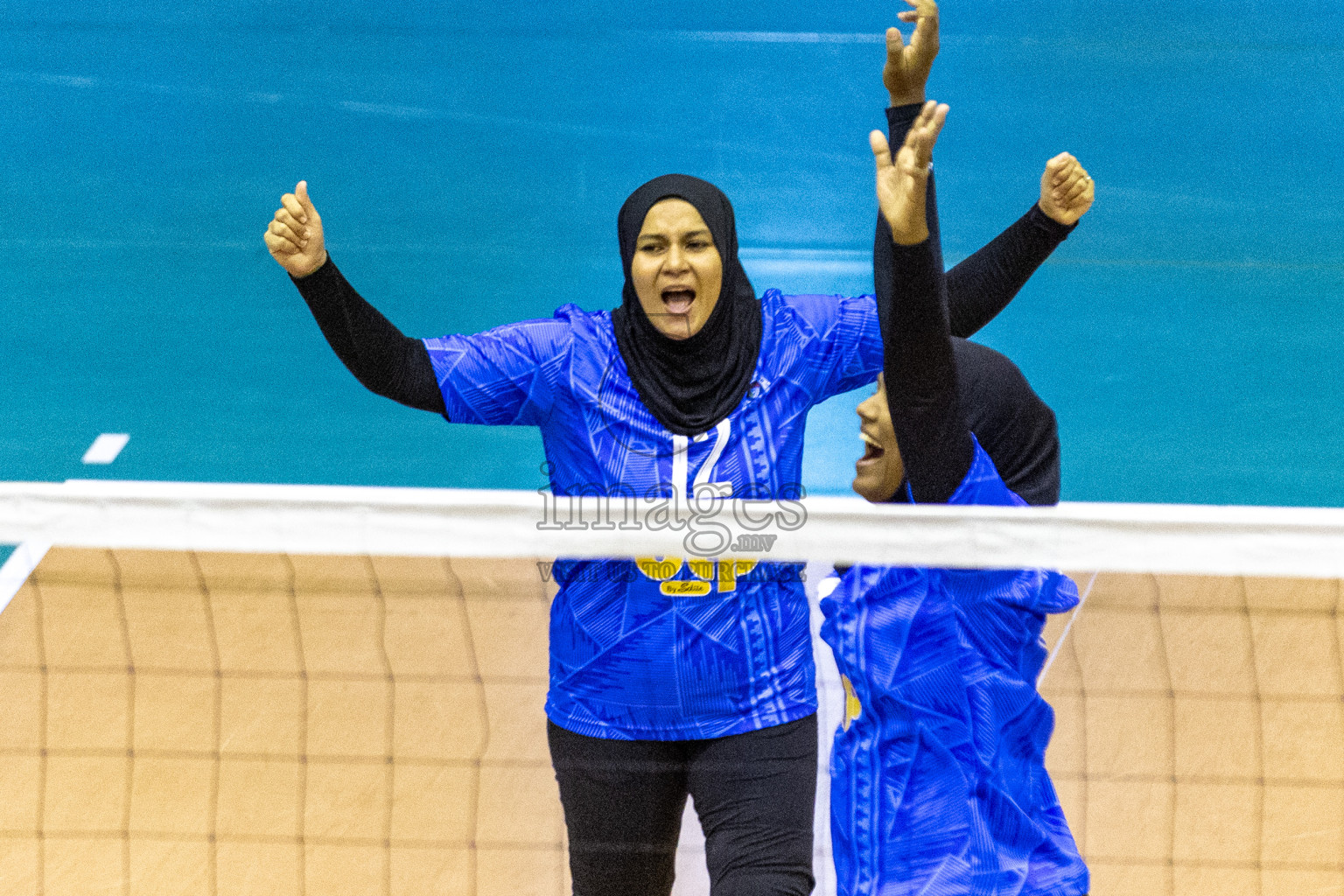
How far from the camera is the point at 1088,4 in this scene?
6.67 m

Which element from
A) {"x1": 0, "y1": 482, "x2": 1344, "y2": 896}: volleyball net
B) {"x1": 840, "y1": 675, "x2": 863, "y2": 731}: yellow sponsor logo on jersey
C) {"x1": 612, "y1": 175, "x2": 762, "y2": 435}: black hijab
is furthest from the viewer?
{"x1": 0, "y1": 482, "x2": 1344, "y2": 896}: volleyball net

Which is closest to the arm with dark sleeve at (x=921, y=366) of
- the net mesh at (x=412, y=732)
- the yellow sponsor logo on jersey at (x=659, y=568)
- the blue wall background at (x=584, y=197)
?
the yellow sponsor logo on jersey at (x=659, y=568)

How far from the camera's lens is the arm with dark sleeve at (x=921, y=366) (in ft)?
5.75

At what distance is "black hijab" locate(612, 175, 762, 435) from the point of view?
2256 mm

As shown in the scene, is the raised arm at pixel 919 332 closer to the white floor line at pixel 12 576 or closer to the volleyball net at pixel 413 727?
the volleyball net at pixel 413 727

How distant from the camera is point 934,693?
69.6 inches

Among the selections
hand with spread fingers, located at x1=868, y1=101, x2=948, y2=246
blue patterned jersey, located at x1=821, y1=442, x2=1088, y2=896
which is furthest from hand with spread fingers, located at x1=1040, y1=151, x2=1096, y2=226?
blue patterned jersey, located at x1=821, y1=442, x2=1088, y2=896

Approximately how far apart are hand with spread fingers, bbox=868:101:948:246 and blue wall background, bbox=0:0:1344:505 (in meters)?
2.85

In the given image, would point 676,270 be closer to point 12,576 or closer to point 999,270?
point 999,270

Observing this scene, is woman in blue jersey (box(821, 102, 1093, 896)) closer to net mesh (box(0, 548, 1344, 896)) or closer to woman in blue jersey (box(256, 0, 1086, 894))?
woman in blue jersey (box(256, 0, 1086, 894))

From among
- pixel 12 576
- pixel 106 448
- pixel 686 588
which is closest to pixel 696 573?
pixel 686 588

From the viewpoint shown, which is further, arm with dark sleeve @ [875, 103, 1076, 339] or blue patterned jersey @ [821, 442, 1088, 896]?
arm with dark sleeve @ [875, 103, 1076, 339]

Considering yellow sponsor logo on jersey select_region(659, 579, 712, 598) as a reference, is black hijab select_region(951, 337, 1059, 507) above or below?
above

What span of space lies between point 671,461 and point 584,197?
4.01 metres
